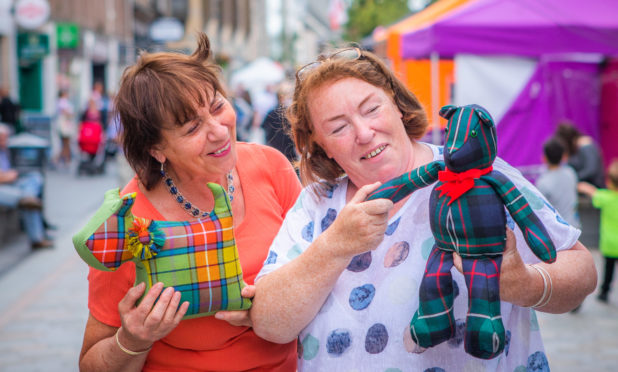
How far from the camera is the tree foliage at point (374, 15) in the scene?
2259cm

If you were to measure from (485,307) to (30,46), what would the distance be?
18477 mm

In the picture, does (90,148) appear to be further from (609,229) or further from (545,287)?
(545,287)

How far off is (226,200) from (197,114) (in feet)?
0.97

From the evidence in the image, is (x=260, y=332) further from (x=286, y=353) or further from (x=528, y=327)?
(x=528, y=327)

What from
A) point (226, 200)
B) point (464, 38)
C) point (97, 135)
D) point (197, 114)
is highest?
point (464, 38)

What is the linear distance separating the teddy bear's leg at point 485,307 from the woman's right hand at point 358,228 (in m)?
0.25

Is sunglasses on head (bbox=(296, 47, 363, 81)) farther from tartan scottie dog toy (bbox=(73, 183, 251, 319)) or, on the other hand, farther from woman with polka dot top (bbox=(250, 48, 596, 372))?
tartan scottie dog toy (bbox=(73, 183, 251, 319))

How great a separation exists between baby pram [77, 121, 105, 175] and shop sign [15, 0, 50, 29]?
8.89 ft

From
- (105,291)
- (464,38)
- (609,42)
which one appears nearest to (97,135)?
(464,38)

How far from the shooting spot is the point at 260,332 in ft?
6.31

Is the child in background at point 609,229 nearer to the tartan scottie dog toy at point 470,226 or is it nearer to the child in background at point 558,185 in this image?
the child in background at point 558,185

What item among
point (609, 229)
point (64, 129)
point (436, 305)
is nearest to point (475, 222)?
point (436, 305)

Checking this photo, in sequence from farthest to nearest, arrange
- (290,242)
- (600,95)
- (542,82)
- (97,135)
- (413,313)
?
(97,135), (600,95), (542,82), (290,242), (413,313)

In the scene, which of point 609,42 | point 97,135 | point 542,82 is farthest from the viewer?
point 97,135
